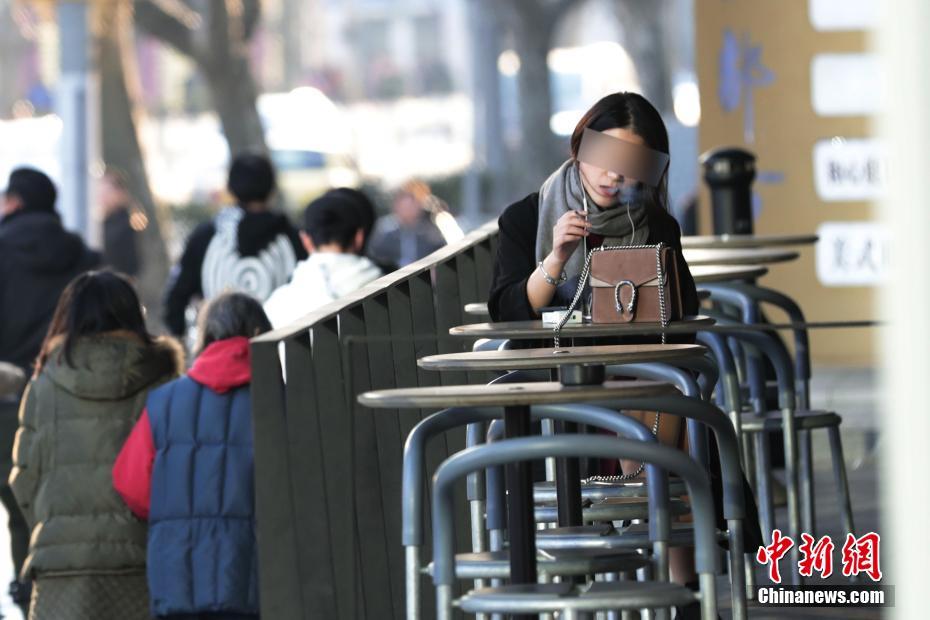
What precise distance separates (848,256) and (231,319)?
6.61 m

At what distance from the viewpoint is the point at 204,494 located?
5.94 metres

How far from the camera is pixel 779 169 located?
41.8ft

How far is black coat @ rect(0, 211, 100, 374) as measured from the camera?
917 centimetres

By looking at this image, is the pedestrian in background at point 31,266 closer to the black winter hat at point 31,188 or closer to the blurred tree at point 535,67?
the black winter hat at point 31,188

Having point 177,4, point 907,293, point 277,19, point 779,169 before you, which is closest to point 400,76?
point 277,19

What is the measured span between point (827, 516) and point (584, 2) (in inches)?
976

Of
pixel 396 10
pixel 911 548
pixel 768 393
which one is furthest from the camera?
pixel 396 10

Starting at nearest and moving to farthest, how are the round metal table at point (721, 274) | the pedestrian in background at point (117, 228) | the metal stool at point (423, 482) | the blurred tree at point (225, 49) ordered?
the metal stool at point (423, 482), the round metal table at point (721, 274), the pedestrian in background at point (117, 228), the blurred tree at point (225, 49)

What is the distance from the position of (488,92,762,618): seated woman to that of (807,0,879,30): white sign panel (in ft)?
23.9

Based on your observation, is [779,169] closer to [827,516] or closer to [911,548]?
[827,516]
